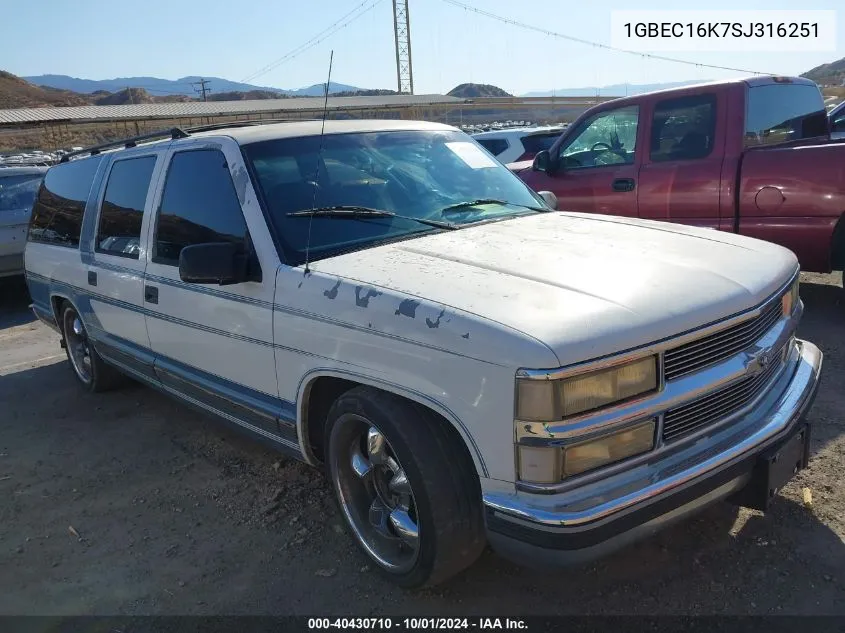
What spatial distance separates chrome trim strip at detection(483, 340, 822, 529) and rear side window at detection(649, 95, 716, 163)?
3.52 metres

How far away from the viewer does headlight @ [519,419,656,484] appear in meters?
2.14

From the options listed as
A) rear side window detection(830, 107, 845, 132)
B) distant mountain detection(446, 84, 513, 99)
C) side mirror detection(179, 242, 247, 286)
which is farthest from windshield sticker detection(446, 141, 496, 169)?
distant mountain detection(446, 84, 513, 99)

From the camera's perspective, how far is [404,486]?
8.72 feet

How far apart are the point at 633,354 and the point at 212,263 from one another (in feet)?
5.79

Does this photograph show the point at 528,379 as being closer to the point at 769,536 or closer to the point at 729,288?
the point at 729,288

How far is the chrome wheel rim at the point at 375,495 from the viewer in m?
2.71

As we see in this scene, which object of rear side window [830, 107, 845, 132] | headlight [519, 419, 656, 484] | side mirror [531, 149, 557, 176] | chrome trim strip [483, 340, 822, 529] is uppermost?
rear side window [830, 107, 845, 132]

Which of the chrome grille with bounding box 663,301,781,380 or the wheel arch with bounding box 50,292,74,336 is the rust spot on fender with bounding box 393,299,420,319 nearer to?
the chrome grille with bounding box 663,301,781,380

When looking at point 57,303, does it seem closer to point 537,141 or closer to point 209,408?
point 209,408

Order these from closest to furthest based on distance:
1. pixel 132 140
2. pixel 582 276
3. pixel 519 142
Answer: pixel 582 276, pixel 132 140, pixel 519 142

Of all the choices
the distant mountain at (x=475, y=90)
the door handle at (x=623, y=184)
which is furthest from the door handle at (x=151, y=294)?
the distant mountain at (x=475, y=90)

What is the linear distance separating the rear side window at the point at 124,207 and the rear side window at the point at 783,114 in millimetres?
4499

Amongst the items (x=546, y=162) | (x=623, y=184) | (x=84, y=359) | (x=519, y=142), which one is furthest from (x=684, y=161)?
(x=519, y=142)

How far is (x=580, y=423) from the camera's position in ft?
6.97
